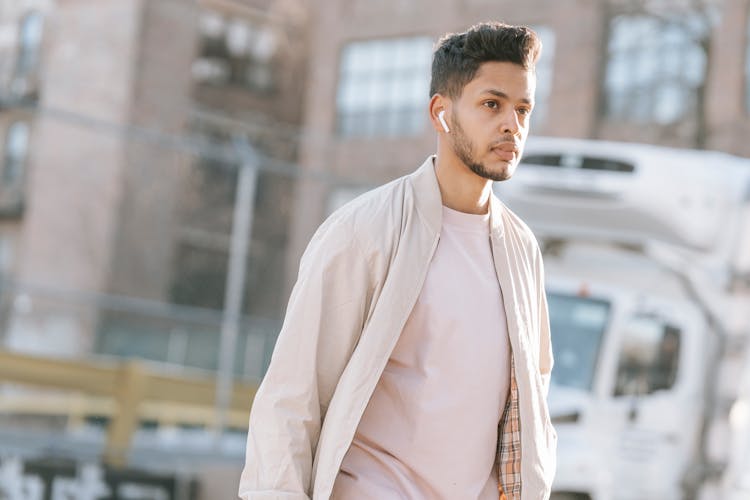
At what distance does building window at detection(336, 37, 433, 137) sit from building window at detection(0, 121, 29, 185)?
9344 millimetres

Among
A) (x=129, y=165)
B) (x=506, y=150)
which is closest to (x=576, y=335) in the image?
(x=506, y=150)

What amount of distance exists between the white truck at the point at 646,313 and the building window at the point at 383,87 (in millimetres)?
24092

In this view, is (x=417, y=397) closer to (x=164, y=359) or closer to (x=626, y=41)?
(x=164, y=359)

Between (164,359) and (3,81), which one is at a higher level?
(3,81)

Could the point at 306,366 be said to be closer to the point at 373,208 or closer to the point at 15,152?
the point at 373,208

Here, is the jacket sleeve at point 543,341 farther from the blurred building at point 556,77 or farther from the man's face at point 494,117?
the blurred building at point 556,77

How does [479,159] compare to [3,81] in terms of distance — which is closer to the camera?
[479,159]

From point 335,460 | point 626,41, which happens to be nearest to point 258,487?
point 335,460

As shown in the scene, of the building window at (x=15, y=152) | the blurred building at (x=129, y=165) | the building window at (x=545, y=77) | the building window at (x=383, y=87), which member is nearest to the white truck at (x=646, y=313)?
the blurred building at (x=129, y=165)

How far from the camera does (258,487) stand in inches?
105

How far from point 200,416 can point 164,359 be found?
446cm

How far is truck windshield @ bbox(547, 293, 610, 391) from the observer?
10.1 meters

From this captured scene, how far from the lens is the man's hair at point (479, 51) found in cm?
287

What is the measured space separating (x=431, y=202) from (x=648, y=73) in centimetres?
2683
